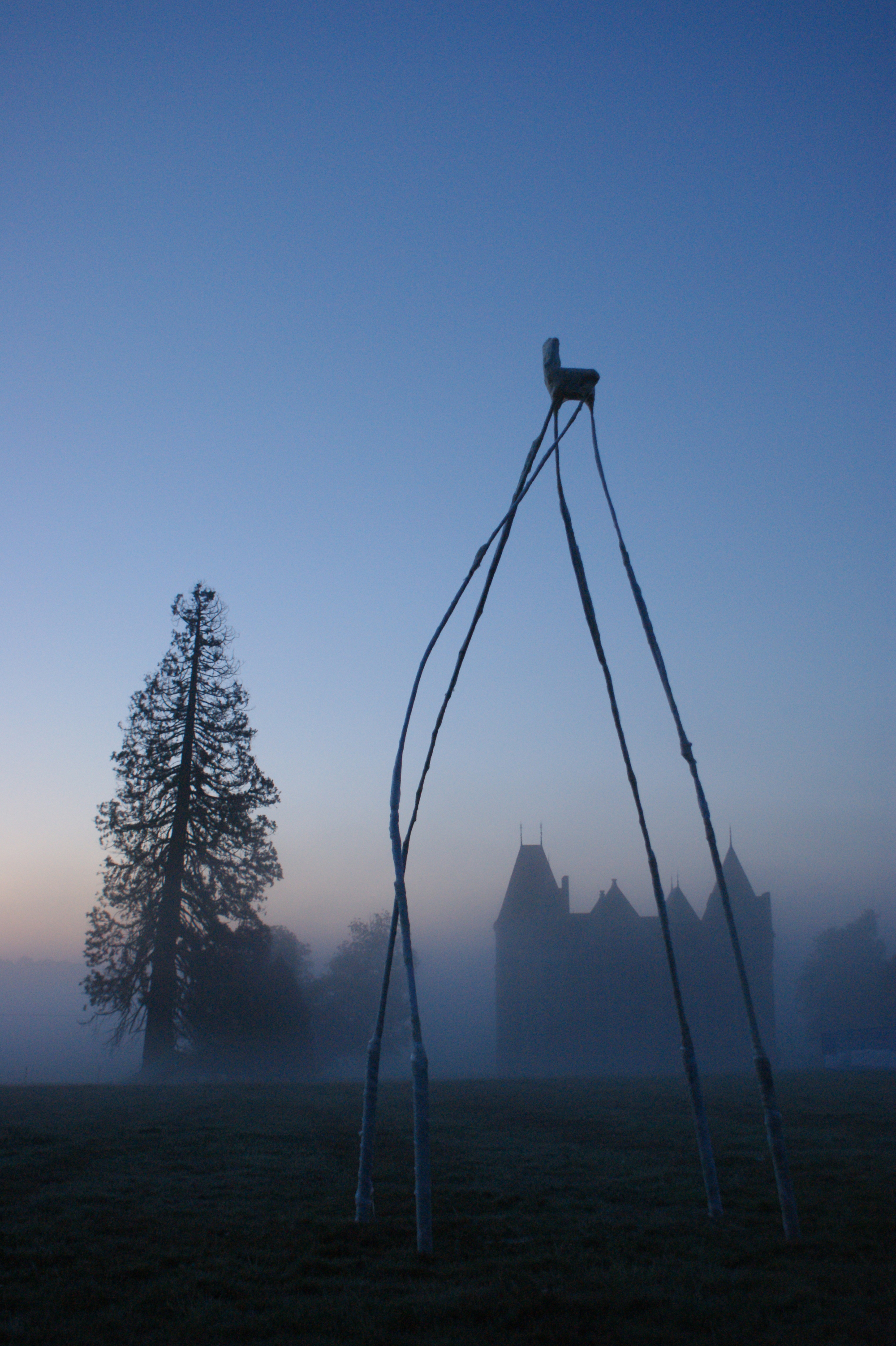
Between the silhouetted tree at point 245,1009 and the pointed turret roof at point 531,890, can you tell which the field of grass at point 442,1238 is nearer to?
the silhouetted tree at point 245,1009

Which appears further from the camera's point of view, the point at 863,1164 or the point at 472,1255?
the point at 863,1164

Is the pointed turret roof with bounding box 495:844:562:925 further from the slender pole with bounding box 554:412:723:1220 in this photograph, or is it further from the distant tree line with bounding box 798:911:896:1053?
the slender pole with bounding box 554:412:723:1220

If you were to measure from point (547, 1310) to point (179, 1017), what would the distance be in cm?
2039

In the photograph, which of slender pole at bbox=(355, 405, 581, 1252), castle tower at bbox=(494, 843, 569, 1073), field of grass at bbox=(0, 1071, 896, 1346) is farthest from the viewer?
castle tower at bbox=(494, 843, 569, 1073)

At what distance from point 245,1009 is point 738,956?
71.6ft

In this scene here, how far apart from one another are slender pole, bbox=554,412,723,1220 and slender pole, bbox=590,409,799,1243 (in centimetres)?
38

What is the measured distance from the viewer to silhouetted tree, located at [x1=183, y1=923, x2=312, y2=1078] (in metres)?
22.8

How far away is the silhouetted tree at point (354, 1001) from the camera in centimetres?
3819

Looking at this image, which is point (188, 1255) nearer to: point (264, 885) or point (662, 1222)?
point (662, 1222)

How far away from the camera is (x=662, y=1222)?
6.19m

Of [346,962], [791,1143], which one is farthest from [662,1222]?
[346,962]

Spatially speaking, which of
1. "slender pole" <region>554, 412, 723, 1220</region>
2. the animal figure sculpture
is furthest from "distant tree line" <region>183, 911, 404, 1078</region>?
the animal figure sculpture

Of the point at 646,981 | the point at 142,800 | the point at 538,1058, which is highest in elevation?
the point at 142,800

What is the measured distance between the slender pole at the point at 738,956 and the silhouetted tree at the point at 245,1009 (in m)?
19.0
